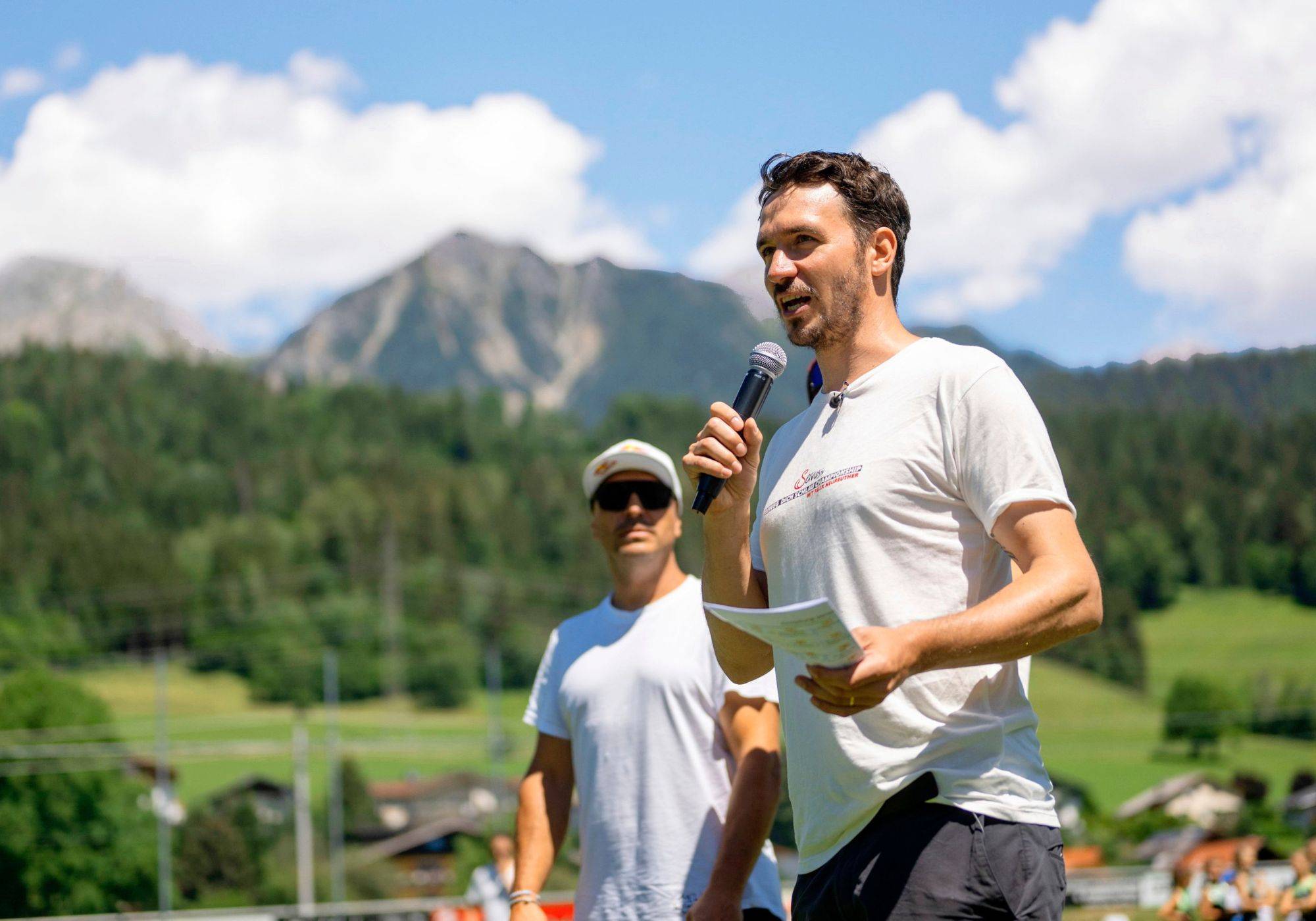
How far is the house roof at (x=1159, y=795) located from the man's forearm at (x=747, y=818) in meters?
74.0

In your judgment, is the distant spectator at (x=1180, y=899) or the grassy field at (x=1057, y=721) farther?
the grassy field at (x=1057, y=721)

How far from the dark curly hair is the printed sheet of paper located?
3.09 feet

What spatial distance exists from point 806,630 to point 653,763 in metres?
2.20

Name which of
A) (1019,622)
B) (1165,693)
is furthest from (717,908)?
(1165,693)

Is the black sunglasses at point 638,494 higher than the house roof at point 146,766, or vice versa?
the black sunglasses at point 638,494

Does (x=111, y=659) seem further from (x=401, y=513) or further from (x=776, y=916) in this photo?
(x=776, y=916)

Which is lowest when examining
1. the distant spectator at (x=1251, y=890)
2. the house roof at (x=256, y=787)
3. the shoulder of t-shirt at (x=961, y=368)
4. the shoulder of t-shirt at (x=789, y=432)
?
the house roof at (x=256, y=787)

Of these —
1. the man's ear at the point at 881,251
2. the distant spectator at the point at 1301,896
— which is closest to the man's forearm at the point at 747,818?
the man's ear at the point at 881,251

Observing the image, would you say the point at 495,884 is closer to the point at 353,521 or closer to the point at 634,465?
the point at 634,465

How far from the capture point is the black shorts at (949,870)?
2484 mm

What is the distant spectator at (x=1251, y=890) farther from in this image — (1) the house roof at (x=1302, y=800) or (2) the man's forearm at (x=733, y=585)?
(1) the house roof at (x=1302, y=800)

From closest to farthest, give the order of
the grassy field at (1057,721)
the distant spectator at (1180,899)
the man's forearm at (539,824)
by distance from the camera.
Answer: the man's forearm at (539,824) → the distant spectator at (1180,899) → the grassy field at (1057,721)

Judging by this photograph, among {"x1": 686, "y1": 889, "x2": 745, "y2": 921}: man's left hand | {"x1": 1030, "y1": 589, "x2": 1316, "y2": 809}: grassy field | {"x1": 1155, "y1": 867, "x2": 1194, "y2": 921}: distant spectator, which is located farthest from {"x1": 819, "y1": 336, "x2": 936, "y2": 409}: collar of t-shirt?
{"x1": 1030, "y1": 589, "x2": 1316, "y2": 809}: grassy field

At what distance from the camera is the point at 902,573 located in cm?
263
